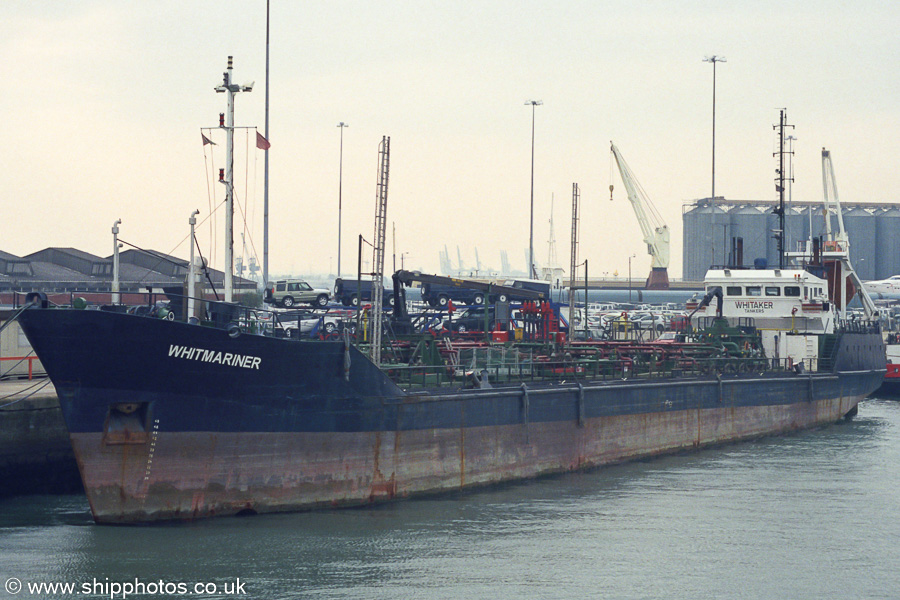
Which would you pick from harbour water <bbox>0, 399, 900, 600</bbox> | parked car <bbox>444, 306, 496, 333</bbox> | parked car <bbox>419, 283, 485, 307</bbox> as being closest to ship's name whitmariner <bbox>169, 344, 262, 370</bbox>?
harbour water <bbox>0, 399, 900, 600</bbox>

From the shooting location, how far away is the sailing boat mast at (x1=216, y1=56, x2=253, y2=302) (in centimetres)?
2350

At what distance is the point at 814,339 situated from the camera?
38906mm

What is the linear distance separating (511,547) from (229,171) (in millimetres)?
11061

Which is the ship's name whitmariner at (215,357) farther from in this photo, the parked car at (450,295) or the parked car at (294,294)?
the parked car at (294,294)

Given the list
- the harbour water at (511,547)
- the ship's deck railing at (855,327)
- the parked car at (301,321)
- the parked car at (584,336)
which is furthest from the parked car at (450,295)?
the harbour water at (511,547)

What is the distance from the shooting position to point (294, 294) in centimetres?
5291

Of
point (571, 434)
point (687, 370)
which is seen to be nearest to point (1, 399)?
point (571, 434)

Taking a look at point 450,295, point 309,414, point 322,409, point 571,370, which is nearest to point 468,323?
point 450,295

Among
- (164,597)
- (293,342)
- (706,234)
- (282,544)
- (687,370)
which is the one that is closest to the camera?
(164,597)

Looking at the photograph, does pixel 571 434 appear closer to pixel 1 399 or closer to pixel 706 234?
pixel 1 399

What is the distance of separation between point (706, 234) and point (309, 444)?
14037 centimetres

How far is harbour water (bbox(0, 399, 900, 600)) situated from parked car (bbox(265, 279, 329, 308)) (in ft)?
98.0

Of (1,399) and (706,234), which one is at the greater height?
(706,234)

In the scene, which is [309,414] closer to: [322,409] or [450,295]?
[322,409]
